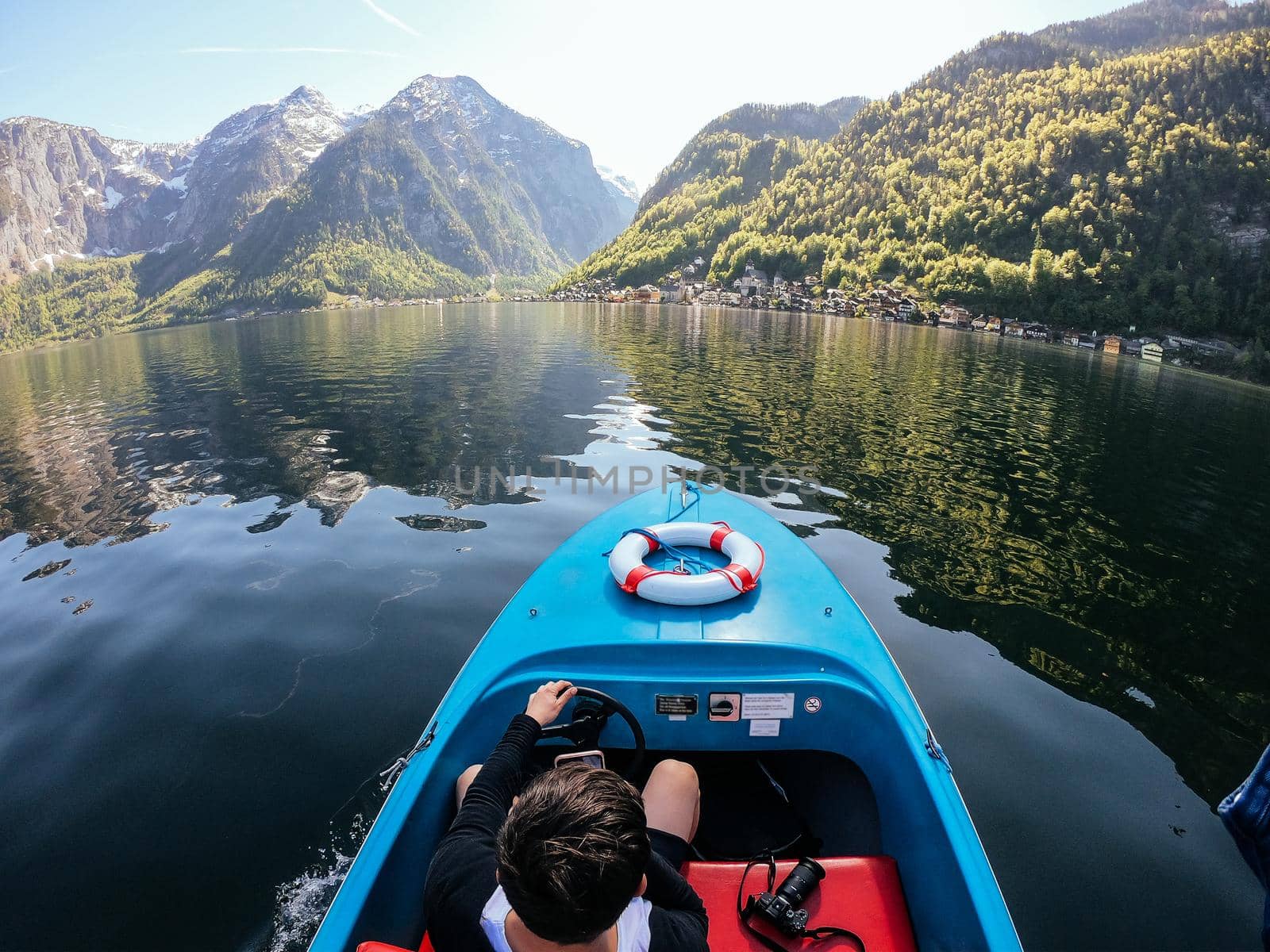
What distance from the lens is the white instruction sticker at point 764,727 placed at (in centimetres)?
450

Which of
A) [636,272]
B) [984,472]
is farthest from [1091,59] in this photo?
[984,472]

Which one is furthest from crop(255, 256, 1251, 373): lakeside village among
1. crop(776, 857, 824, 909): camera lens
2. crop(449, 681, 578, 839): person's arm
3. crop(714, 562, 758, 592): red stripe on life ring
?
crop(449, 681, 578, 839): person's arm

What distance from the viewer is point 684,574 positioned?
5.73m

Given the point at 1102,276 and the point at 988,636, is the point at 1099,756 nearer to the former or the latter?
the point at 988,636

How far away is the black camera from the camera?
3266 millimetres

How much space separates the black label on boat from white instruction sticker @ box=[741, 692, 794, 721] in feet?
1.22

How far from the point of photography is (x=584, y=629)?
512 centimetres

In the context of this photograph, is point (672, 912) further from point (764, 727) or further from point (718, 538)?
point (718, 538)

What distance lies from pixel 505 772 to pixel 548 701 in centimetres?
58

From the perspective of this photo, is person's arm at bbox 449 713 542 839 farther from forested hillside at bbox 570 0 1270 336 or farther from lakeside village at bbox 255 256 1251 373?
forested hillside at bbox 570 0 1270 336

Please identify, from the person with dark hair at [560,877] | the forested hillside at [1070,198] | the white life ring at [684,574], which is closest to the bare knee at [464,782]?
the person with dark hair at [560,877]

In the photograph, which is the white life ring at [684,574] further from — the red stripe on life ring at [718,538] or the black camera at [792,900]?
the black camera at [792,900]

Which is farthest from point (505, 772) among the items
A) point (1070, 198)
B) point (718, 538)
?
point (1070, 198)

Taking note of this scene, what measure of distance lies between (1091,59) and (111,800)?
21239 cm
